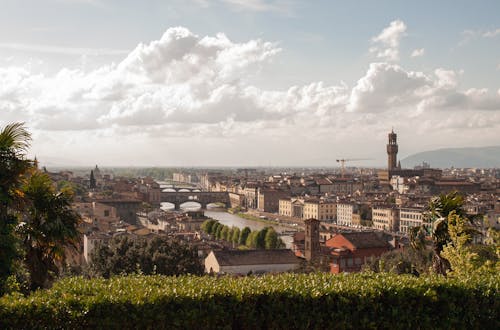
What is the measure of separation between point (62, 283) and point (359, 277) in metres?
3.06

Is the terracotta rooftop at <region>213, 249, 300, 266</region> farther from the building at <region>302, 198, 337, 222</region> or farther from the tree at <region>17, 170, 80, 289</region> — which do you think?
the building at <region>302, 198, 337, 222</region>

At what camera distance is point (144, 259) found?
55.0ft

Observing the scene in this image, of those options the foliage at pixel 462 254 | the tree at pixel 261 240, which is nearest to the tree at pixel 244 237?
the tree at pixel 261 240

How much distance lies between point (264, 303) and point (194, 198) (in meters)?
87.3

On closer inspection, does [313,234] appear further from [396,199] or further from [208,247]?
[396,199]

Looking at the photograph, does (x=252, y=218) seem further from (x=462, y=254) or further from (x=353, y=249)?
(x=462, y=254)

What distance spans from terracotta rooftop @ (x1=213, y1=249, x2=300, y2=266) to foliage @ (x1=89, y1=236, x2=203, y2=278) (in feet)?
25.7

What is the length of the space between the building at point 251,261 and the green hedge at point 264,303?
1893cm

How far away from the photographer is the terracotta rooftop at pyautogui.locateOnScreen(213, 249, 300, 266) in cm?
2578

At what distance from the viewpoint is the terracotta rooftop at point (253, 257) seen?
84.6ft

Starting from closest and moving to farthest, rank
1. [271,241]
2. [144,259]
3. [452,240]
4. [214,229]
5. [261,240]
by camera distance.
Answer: [452,240] → [144,259] → [271,241] → [261,240] → [214,229]

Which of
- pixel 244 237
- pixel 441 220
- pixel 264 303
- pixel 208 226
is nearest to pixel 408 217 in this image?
pixel 208 226

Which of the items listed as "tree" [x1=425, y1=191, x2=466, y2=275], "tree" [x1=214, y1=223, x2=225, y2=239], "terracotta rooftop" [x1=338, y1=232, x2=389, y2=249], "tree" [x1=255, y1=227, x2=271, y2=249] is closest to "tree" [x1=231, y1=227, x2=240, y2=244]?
"tree" [x1=214, y1=223, x2=225, y2=239]

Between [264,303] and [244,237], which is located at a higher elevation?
[264,303]
